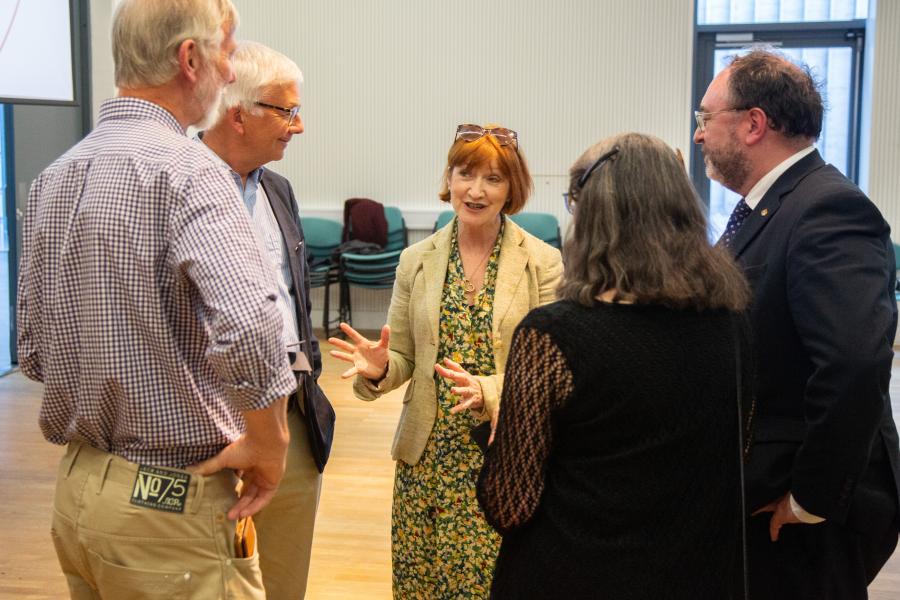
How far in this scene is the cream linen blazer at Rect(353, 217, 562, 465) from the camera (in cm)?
248

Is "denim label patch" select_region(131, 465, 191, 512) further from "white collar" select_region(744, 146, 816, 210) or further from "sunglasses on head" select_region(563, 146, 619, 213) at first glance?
"white collar" select_region(744, 146, 816, 210)

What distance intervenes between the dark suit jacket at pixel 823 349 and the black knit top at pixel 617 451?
12.8 inches

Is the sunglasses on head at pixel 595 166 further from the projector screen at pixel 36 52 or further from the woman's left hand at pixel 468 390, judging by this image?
the projector screen at pixel 36 52

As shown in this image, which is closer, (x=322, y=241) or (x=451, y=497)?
(x=451, y=497)

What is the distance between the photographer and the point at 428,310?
98.7 inches

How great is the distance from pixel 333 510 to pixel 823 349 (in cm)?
294

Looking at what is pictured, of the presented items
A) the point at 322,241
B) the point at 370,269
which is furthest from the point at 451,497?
the point at 322,241

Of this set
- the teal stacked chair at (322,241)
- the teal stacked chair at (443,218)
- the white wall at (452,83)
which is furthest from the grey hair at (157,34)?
the white wall at (452,83)

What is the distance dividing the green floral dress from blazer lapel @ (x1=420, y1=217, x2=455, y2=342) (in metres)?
0.02

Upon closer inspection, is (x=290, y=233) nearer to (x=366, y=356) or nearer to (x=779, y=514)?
(x=366, y=356)

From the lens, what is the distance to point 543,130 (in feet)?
29.1

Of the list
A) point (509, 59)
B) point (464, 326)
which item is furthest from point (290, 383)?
point (509, 59)

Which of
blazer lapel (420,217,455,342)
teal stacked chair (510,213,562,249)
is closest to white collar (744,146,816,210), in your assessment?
blazer lapel (420,217,455,342)

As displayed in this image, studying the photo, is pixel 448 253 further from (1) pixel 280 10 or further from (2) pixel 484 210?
(1) pixel 280 10
